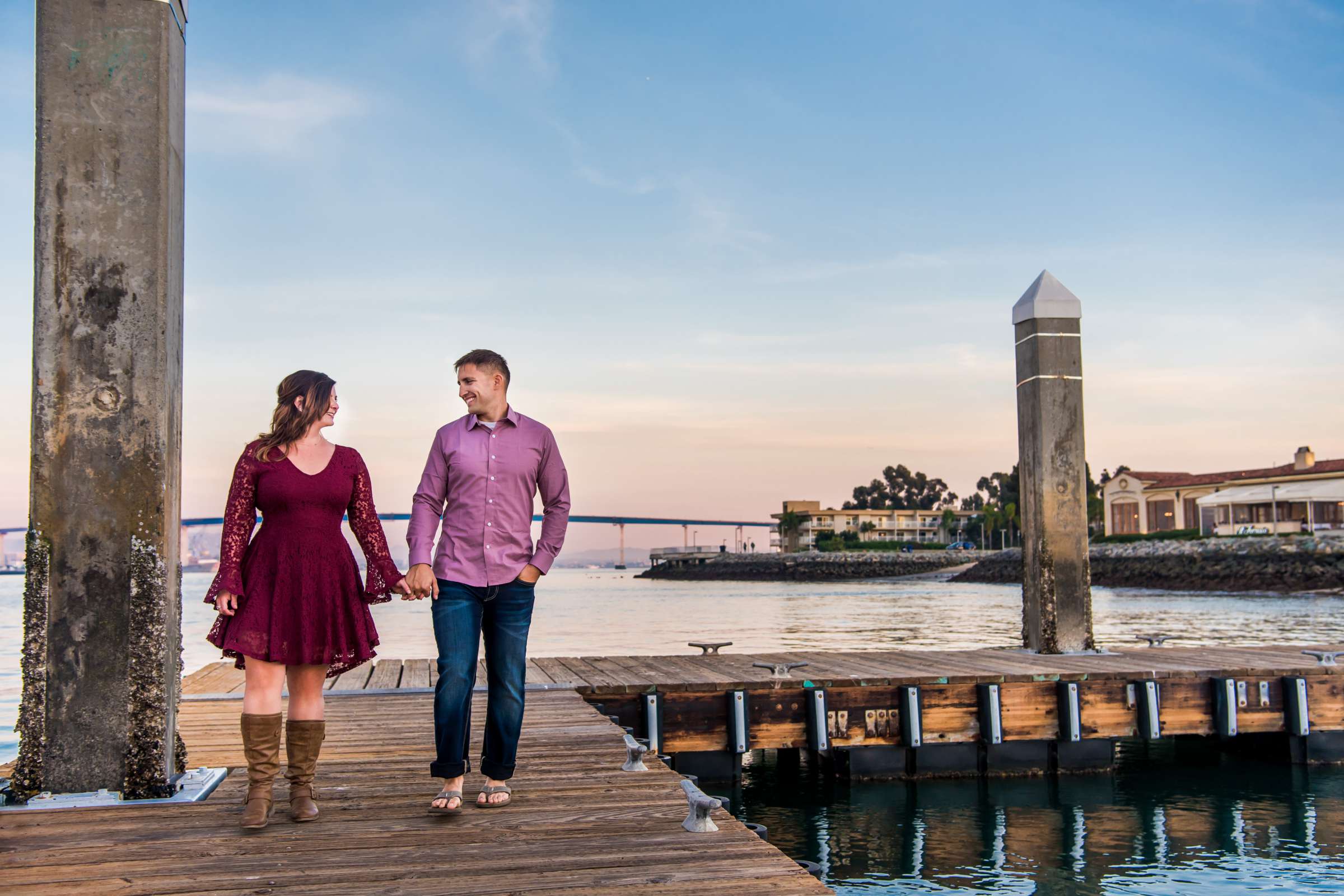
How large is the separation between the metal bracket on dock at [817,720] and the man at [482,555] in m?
4.70

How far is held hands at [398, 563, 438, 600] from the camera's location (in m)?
4.18

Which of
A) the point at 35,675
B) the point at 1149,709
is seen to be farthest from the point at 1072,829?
the point at 35,675

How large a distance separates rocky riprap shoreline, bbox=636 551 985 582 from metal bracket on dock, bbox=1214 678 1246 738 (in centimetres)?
9988

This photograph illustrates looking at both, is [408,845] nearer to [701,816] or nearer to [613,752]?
[701,816]

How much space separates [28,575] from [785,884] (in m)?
3.25

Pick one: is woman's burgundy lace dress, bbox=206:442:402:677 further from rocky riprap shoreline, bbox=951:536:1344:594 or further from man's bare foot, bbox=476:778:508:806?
rocky riprap shoreline, bbox=951:536:1344:594

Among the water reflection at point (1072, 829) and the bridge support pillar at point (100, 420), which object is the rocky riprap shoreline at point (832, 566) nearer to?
the water reflection at point (1072, 829)

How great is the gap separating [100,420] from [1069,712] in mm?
7630

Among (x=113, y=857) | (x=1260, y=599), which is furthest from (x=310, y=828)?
(x=1260, y=599)

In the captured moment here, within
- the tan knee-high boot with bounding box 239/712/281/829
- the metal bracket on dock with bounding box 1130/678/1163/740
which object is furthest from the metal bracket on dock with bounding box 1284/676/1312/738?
the tan knee-high boot with bounding box 239/712/281/829

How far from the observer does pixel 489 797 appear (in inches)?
174

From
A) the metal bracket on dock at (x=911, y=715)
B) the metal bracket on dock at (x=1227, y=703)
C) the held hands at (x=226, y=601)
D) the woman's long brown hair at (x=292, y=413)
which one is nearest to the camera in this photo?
the held hands at (x=226, y=601)

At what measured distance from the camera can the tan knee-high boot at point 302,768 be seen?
4.20 m

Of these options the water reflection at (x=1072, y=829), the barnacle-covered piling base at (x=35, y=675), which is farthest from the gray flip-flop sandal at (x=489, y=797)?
the water reflection at (x=1072, y=829)
